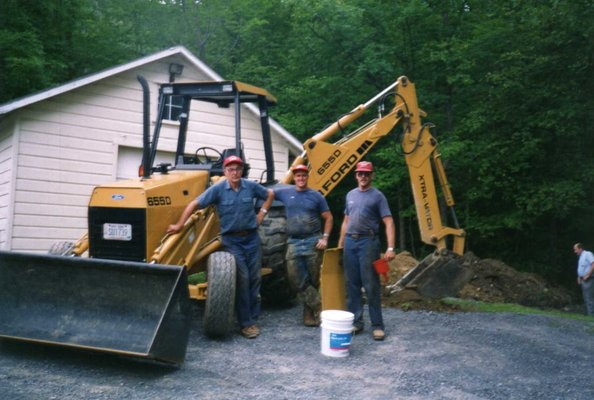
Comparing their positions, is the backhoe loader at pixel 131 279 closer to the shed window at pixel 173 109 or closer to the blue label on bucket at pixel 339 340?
the blue label on bucket at pixel 339 340

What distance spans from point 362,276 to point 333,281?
533mm

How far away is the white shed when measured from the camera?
1005cm

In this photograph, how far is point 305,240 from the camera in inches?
265

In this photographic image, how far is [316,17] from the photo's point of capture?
15398 mm

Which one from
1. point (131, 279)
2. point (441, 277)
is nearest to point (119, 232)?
point (131, 279)

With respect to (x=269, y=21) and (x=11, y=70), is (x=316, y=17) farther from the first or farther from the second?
(x=11, y=70)

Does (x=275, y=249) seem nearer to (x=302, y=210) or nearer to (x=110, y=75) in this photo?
(x=302, y=210)

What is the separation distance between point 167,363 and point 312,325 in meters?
2.19

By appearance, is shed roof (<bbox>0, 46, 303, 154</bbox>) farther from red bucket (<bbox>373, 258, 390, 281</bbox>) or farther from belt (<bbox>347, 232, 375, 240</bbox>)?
red bucket (<bbox>373, 258, 390, 281</bbox>)

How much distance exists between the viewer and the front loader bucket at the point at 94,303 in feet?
15.6

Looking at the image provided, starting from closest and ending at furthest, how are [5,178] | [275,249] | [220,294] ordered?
[220,294] → [275,249] → [5,178]

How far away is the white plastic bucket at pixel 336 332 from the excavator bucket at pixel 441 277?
344 cm

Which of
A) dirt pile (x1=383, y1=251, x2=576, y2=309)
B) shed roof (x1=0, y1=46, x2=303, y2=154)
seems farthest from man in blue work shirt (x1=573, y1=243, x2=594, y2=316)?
shed roof (x1=0, y1=46, x2=303, y2=154)

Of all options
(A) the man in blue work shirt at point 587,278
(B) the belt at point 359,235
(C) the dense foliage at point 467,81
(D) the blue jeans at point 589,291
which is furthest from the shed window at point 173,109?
(D) the blue jeans at point 589,291
